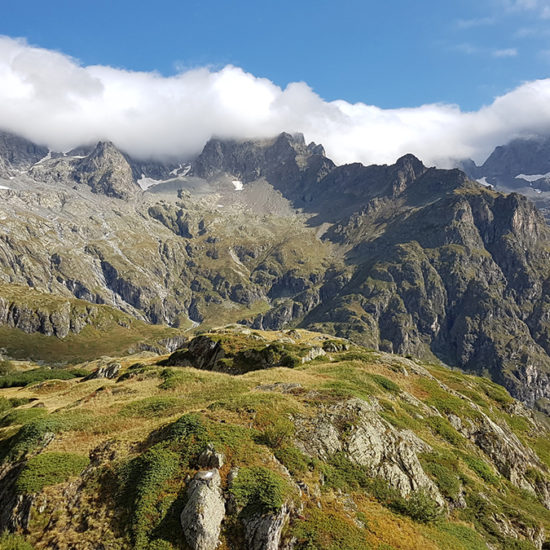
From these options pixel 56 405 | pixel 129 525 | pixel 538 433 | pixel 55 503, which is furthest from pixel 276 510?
pixel 538 433

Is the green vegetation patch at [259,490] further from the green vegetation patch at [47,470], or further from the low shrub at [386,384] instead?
the low shrub at [386,384]

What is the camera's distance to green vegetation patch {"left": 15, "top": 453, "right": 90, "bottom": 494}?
2286cm

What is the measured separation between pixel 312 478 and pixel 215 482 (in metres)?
6.05

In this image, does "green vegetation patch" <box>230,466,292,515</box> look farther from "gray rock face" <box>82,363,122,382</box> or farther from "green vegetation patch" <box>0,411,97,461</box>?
"gray rock face" <box>82,363,122,382</box>

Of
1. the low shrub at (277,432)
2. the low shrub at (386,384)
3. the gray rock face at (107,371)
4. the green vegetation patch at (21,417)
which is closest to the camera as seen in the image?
the low shrub at (277,432)

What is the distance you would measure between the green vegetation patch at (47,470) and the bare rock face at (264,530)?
11140mm

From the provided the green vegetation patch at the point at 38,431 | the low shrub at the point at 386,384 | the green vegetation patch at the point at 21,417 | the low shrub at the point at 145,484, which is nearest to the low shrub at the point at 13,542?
the low shrub at the point at 145,484

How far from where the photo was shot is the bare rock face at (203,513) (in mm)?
19484

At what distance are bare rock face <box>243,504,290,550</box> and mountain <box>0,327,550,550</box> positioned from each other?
0.05 meters

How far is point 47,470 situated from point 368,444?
20.6m

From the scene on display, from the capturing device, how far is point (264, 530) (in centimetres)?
1977

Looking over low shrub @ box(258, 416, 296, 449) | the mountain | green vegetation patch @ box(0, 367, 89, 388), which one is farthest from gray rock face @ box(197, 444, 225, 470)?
green vegetation patch @ box(0, 367, 89, 388)

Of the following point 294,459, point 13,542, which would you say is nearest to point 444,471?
point 294,459

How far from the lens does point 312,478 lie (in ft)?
79.3
